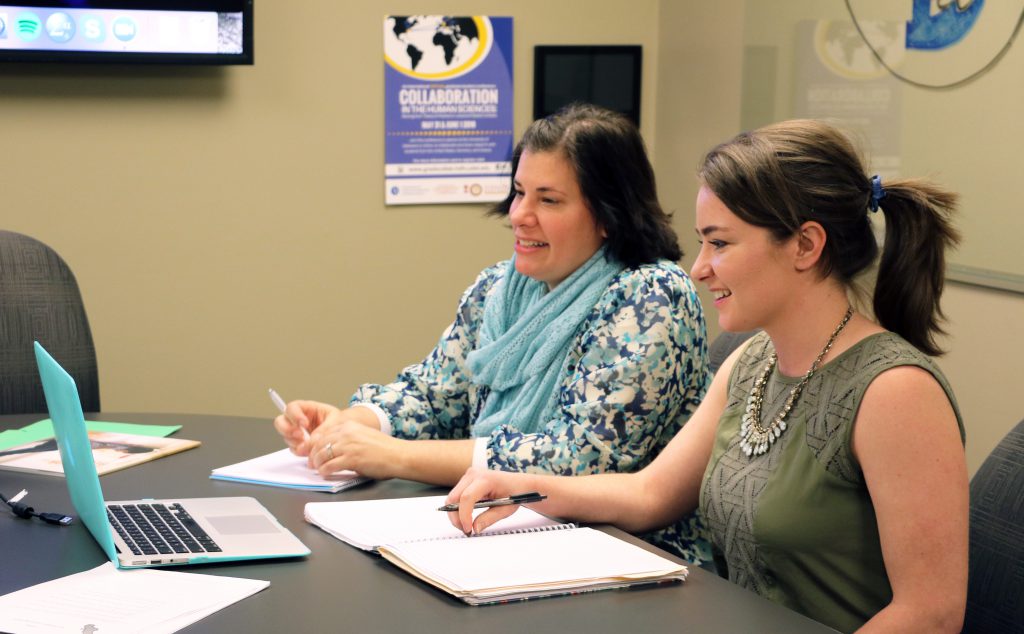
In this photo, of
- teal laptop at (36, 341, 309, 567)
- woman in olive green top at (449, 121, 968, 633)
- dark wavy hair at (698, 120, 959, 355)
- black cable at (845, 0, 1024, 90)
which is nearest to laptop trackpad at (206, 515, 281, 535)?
teal laptop at (36, 341, 309, 567)

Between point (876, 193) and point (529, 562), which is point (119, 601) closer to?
point (529, 562)

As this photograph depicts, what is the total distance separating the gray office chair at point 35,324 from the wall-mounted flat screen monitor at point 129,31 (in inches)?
36.8

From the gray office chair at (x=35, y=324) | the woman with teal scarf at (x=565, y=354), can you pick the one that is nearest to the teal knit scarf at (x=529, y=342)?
the woman with teal scarf at (x=565, y=354)

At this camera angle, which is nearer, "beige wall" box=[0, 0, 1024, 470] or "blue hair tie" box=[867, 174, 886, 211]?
"blue hair tie" box=[867, 174, 886, 211]

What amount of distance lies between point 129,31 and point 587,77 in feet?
5.04

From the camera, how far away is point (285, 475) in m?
1.81

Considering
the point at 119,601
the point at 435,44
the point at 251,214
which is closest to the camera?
the point at 119,601

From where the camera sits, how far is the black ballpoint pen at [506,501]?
4.83 feet

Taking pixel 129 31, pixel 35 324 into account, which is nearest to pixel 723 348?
pixel 35 324

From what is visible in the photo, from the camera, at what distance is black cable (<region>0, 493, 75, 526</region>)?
5.05ft

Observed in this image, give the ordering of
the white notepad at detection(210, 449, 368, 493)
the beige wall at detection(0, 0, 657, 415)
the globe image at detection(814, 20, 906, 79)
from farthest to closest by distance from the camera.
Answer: the beige wall at detection(0, 0, 657, 415)
the globe image at detection(814, 20, 906, 79)
the white notepad at detection(210, 449, 368, 493)

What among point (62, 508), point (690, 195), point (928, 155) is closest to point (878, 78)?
point (928, 155)

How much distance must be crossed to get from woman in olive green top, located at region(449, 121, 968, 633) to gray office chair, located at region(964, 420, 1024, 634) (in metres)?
0.10

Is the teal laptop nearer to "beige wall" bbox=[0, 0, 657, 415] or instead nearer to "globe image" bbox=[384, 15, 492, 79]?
"beige wall" bbox=[0, 0, 657, 415]
